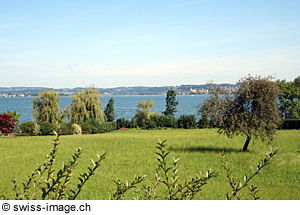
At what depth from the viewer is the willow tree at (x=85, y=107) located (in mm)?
32875

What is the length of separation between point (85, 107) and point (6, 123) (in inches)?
389

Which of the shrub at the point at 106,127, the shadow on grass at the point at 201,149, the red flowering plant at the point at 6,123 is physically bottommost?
the shrub at the point at 106,127

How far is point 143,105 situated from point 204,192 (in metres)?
31.6

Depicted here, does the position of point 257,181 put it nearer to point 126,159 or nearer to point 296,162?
point 296,162

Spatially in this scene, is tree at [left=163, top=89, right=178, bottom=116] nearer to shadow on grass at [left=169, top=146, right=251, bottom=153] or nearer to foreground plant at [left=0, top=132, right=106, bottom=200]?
shadow on grass at [left=169, top=146, right=251, bottom=153]

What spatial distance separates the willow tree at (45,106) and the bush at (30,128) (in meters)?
6.33

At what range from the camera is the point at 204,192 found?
8.28m

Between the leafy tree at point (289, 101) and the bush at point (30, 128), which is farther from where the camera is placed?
the leafy tree at point (289, 101)

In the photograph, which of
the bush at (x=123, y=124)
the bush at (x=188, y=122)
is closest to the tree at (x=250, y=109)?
the bush at (x=188, y=122)

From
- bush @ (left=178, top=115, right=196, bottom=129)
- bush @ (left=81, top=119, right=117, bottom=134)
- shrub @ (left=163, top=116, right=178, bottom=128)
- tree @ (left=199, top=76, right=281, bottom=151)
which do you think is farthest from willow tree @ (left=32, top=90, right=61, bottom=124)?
tree @ (left=199, top=76, right=281, bottom=151)

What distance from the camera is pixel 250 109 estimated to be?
537 inches

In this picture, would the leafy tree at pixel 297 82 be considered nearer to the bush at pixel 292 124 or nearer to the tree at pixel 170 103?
the tree at pixel 170 103

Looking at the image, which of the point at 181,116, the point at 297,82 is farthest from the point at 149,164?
the point at 297,82
